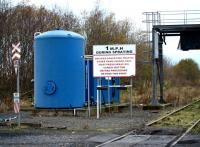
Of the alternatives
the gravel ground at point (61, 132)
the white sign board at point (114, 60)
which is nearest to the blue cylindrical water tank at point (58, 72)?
the white sign board at point (114, 60)

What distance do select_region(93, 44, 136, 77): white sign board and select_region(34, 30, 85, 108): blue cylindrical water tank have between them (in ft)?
6.23

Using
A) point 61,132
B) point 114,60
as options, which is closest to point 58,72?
point 114,60

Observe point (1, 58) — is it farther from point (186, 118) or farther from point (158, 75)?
point (186, 118)

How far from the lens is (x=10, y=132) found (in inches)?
715

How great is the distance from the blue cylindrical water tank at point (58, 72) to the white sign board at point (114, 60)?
1900mm

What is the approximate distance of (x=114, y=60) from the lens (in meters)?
25.7

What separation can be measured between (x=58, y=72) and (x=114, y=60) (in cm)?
324

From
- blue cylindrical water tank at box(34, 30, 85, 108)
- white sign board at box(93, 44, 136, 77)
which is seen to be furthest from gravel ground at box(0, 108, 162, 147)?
blue cylindrical water tank at box(34, 30, 85, 108)

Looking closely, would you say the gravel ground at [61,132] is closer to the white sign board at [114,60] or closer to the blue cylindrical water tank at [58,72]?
the white sign board at [114,60]

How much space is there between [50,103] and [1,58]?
51.0 feet

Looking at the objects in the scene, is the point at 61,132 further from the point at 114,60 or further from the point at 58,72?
the point at 58,72

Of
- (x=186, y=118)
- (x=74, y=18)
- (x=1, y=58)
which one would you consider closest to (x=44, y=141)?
(x=186, y=118)

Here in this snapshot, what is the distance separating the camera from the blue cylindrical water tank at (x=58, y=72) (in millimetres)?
27141

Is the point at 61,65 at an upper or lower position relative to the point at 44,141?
upper
